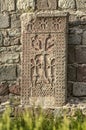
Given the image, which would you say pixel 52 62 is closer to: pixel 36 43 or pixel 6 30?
pixel 36 43

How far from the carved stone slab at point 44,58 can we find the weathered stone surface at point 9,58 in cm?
17

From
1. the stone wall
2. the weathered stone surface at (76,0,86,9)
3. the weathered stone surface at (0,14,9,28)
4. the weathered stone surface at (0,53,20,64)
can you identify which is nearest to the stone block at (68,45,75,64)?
the stone wall

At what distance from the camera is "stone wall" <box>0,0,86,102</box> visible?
4.67 m

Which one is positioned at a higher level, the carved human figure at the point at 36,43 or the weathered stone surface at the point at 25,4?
the weathered stone surface at the point at 25,4

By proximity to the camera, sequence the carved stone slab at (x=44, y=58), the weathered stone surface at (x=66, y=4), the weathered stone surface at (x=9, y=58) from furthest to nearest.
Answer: the weathered stone surface at (x=9, y=58)
the weathered stone surface at (x=66, y=4)
the carved stone slab at (x=44, y=58)

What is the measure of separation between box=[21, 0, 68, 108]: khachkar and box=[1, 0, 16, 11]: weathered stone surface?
241mm

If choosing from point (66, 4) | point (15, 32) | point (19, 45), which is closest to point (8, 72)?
point (19, 45)

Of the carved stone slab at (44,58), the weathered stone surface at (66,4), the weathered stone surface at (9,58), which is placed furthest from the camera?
the weathered stone surface at (9,58)

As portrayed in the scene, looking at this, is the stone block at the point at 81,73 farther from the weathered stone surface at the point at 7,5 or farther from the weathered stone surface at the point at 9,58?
the weathered stone surface at the point at 7,5

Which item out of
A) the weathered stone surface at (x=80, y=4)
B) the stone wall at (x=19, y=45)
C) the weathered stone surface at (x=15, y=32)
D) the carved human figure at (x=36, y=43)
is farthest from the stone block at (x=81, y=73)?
the weathered stone surface at (x=15, y=32)

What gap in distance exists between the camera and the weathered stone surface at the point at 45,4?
467 centimetres

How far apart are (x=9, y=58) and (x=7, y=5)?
2.10 feet

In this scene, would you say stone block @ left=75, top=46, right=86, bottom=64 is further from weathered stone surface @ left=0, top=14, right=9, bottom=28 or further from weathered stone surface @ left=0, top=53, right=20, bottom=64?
weathered stone surface @ left=0, top=14, right=9, bottom=28

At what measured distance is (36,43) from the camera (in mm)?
4594
